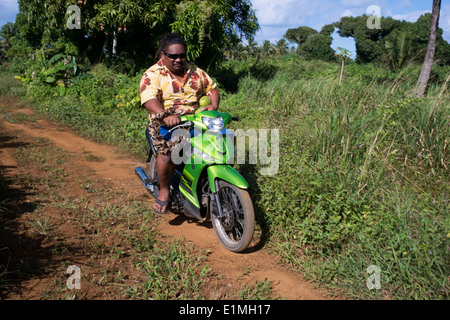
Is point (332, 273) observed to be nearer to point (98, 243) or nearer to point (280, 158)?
point (280, 158)

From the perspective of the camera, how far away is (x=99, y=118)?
7.73 metres

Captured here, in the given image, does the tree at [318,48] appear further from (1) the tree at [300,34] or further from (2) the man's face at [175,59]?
(2) the man's face at [175,59]

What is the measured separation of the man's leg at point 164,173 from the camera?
11.0 ft

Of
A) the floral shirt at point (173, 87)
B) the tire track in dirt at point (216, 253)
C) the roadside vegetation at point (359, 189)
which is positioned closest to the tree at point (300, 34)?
the roadside vegetation at point (359, 189)

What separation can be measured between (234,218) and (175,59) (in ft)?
5.29

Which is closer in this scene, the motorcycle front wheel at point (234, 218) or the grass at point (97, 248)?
the grass at point (97, 248)

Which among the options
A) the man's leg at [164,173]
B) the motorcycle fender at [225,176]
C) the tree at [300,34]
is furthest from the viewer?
the tree at [300,34]

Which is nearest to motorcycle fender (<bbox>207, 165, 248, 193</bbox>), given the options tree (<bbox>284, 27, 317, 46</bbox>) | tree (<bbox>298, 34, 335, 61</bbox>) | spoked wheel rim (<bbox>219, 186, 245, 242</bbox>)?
spoked wheel rim (<bbox>219, 186, 245, 242</bbox>)

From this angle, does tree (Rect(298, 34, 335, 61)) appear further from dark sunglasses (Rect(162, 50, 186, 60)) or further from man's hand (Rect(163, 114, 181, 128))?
man's hand (Rect(163, 114, 181, 128))

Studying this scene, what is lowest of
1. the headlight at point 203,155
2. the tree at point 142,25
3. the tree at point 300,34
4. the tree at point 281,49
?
the headlight at point 203,155

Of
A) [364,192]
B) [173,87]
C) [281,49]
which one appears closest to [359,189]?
[364,192]

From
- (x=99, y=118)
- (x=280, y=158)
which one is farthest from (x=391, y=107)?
(x=99, y=118)

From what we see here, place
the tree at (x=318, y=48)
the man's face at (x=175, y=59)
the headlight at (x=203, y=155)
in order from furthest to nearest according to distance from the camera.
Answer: the tree at (x=318, y=48) < the man's face at (x=175, y=59) < the headlight at (x=203, y=155)

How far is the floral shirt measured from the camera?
3.30 metres
